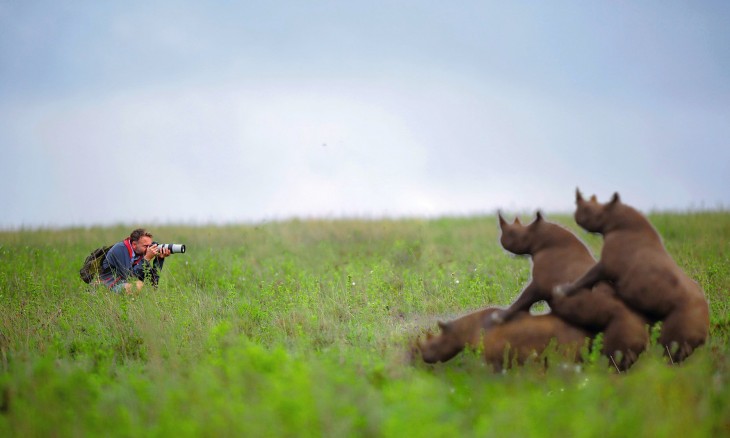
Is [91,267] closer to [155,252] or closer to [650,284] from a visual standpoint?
[155,252]

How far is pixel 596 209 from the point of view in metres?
6.55

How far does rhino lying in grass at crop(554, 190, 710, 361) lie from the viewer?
20.1 feet

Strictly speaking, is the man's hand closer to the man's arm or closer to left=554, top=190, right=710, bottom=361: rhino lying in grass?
the man's arm

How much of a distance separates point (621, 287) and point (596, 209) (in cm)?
81

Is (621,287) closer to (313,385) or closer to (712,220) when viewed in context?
(313,385)

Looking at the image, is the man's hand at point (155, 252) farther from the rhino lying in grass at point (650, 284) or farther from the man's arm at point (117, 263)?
the rhino lying in grass at point (650, 284)

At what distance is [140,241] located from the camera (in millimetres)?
11141

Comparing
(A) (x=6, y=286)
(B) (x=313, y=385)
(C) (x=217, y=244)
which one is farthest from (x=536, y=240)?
(C) (x=217, y=244)

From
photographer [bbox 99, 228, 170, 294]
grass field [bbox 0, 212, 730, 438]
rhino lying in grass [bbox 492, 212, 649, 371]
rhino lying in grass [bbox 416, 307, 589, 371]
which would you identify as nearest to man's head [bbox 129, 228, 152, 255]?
photographer [bbox 99, 228, 170, 294]

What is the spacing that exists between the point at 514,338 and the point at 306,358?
212 centimetres

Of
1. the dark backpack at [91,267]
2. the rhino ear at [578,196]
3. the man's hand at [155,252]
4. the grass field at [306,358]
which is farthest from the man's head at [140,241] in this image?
the rhino ear at [578,196]

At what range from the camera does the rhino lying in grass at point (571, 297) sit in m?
6.16

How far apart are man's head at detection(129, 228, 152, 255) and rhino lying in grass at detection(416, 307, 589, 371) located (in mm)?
6354

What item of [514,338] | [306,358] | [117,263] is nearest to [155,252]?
[117,263]
